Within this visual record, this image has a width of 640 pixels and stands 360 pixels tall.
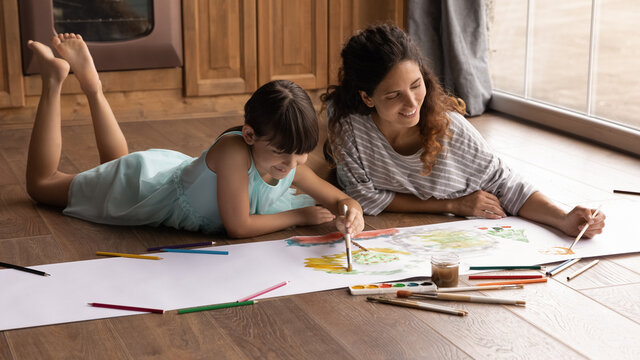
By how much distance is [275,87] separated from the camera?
185 centimetres

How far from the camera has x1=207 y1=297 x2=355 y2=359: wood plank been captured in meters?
1.42

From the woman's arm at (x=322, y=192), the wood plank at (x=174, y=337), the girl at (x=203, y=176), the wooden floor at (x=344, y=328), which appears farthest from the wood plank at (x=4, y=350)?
the woman's arm at (x=322, y=192)

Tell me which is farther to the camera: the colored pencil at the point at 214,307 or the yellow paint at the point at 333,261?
the yellow paint at the point at 333,261

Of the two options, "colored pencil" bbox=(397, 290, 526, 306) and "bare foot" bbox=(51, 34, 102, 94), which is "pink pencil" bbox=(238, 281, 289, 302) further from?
"bare foot" bbox=(51, 34, 102, 94)

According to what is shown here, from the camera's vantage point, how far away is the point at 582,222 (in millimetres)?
1988

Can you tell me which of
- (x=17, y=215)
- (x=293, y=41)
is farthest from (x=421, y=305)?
(x=293, y=41)

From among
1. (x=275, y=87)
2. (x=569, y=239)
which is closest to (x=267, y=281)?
(x=275, y=87)

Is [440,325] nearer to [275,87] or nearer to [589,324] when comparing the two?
[589,324]

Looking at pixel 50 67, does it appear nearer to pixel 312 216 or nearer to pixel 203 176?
pixel 203 176

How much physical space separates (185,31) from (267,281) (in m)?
2.06

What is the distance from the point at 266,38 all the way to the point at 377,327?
2.37m

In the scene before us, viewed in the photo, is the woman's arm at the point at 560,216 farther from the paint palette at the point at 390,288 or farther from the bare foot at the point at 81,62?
the bare foot at the point at 81,62

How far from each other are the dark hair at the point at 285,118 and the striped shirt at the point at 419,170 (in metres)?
0.43

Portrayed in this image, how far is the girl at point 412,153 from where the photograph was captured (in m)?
2.11
